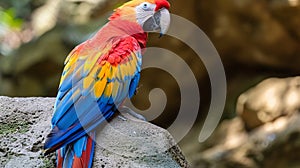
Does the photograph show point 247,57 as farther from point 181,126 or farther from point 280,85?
point 181,126

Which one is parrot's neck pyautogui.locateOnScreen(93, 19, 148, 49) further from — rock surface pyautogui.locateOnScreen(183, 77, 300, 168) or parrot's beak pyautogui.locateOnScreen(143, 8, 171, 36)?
rock surface pyautogui.locateOnScreen(183, 77, 300, 168)

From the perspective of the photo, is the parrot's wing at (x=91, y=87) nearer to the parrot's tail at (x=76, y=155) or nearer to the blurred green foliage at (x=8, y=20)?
the parrot's tail at (x=76, y=155)

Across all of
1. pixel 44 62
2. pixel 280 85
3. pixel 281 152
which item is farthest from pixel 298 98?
pixel 44 62

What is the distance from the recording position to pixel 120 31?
2.05 meters

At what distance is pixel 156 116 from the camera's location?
4.24 metres

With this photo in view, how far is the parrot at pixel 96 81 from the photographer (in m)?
1.66

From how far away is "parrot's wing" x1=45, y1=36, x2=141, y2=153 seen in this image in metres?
1.69

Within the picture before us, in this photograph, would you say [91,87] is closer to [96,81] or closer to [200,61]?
[96,81]

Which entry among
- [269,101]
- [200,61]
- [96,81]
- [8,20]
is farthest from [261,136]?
[96,81]

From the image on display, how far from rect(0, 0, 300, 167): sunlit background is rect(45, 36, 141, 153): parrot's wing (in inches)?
72.8

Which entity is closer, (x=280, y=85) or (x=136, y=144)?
(x=136, y=144)

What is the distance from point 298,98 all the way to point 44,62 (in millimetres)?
1798

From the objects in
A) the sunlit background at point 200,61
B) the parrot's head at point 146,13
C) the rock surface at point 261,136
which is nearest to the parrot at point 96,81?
the parrot's head at point 146,13

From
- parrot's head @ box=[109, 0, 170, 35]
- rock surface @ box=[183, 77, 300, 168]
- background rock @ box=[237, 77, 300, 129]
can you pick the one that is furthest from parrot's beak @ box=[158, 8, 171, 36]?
background rock @ box=[237, 77, 300, 129]
